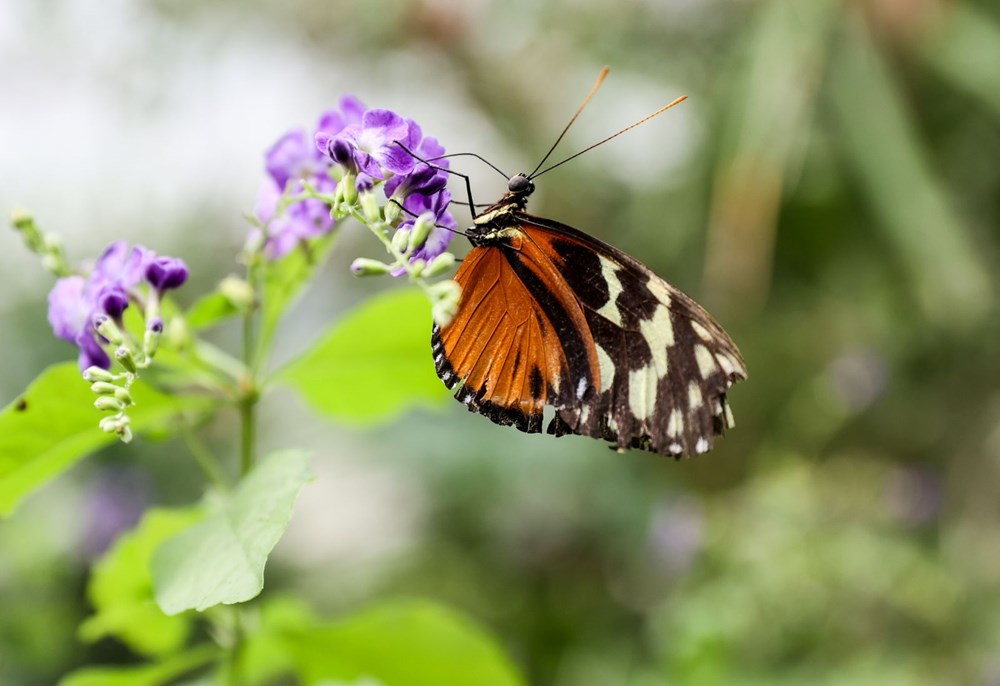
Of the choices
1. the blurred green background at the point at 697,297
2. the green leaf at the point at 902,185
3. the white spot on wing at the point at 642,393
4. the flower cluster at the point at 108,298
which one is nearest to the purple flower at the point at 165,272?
the flower cluster at the point at 108,298

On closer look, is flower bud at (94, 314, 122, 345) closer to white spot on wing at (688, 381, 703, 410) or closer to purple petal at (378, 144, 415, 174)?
purple petal at (378, 144, 415, 174)

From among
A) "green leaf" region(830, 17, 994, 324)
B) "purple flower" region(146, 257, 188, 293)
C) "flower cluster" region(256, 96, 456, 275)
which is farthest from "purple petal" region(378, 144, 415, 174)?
"green leaf" region(830, 17, 994, 324)

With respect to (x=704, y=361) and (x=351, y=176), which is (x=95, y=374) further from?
(x=704, y=361)

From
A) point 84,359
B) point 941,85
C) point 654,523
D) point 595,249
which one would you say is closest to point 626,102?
point 941,85

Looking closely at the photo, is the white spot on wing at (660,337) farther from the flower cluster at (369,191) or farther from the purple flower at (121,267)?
the purple flower at (121,267)

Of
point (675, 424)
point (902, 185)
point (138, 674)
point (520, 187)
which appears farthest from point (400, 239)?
point (902, 185)

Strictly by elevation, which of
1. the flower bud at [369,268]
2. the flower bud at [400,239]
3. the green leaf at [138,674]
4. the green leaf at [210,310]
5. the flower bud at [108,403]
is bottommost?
the green leaf at [138,674]
